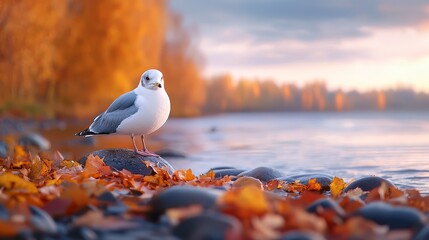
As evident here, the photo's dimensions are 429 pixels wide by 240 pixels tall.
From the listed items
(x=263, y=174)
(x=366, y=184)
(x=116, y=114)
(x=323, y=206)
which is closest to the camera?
(x=323, y=206)

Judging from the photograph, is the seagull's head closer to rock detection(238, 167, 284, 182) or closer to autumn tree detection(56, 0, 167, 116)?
rock detection(238, 167, 284, 182)

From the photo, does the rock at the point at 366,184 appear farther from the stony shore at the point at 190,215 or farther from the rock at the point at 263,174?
the rock at the point at 263,174

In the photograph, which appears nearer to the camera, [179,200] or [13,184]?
[179,200]

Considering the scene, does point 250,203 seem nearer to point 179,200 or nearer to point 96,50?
point 179,200

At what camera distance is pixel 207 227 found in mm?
2994

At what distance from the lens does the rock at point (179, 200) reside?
137 inches

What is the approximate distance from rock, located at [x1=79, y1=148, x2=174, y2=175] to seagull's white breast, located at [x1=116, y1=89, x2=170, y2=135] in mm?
361

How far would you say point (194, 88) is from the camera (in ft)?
171

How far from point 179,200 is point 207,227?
0.54 metres

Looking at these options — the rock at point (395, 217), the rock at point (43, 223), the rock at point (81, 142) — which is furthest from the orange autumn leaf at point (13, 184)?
the rock at point (81, 142)

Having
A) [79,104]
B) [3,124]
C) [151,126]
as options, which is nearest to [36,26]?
[3,124]

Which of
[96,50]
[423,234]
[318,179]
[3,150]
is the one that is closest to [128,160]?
[318,179]

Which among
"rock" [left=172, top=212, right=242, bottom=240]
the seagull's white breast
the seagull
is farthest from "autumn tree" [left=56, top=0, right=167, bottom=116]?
"rock" [left=172, top=212, right=242, bottom=240]

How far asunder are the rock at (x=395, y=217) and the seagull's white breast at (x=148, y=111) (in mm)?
2846
